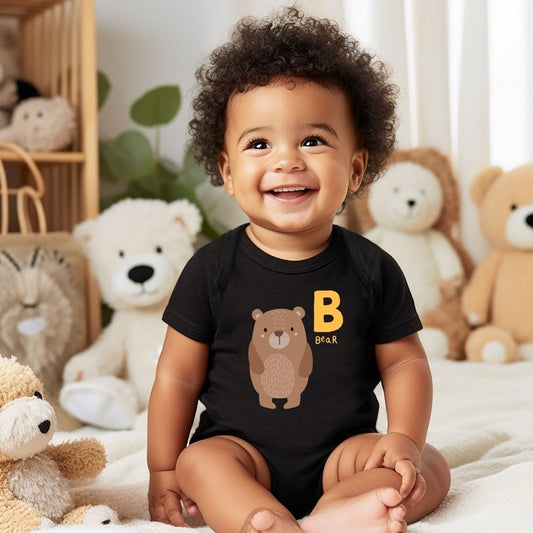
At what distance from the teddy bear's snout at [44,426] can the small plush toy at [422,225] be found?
1400 mm

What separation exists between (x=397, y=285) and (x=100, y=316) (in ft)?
3.85

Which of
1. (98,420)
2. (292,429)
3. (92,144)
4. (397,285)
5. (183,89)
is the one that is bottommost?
(98,420)

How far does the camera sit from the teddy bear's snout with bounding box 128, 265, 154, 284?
1736mm

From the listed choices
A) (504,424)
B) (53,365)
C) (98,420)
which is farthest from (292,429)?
(53,365)

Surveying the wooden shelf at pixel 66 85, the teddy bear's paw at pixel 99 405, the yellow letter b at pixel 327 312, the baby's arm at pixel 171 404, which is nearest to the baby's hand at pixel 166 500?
the baby's arm at pixel 171 404

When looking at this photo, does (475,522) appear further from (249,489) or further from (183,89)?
(183,89)

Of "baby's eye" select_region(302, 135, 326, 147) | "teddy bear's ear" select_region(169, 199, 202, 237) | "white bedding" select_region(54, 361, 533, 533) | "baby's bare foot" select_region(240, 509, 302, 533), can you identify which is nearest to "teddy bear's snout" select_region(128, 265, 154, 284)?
"teddy bear's ear" select_region(169, 199, 202, 237)

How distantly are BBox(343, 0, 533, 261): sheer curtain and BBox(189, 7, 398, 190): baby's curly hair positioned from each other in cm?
121

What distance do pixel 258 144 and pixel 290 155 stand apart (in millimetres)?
47

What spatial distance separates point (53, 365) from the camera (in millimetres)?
1702

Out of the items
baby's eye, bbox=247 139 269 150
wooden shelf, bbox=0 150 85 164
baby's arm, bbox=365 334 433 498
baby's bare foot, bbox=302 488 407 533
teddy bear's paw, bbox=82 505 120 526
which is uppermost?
wooden shelf, bbox=0 150 85 164

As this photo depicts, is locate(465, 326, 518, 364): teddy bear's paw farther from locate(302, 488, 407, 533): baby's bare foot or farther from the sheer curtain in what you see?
locate(302, 488, 407, 533): baby's bare foot

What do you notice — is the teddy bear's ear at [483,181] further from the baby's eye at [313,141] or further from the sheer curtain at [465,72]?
the baby's eye at [313,141]

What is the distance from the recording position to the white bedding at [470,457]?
860 millimetres
